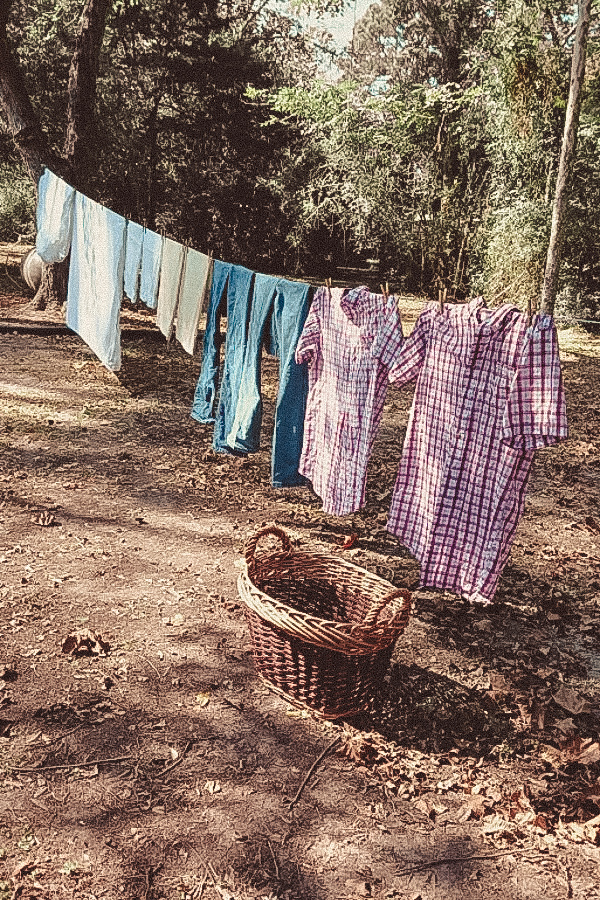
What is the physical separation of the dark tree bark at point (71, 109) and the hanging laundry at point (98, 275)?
2762 mm

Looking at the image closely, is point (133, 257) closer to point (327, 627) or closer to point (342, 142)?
point (327, 627)

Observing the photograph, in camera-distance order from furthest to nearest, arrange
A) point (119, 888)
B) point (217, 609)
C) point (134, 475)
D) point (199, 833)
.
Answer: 1. point (134, 475)
2. point (217, 609)
3. point (199, 833)
4. point (119, 888)

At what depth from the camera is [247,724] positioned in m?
3.30

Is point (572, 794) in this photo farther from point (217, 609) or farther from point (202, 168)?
point (202, 168)

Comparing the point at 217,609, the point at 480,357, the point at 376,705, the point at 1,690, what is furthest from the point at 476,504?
the point at 1,690

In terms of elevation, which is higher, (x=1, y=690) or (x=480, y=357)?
(x=480, y=357)

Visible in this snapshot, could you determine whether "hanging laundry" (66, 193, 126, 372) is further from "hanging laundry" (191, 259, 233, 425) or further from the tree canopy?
the tree canopy

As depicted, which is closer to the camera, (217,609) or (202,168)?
(217,609)

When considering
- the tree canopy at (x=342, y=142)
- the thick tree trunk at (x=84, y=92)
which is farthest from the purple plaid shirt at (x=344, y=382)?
the tree canopy at (x=342, y=142)

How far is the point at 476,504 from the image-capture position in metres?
3.45

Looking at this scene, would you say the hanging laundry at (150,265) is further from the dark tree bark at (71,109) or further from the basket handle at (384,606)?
the dark tree bark at (71,109)

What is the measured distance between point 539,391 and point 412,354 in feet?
2.14

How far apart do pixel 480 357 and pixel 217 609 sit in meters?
2.09

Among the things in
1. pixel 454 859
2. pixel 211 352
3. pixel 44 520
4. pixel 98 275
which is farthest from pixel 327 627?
pixel 98 275
